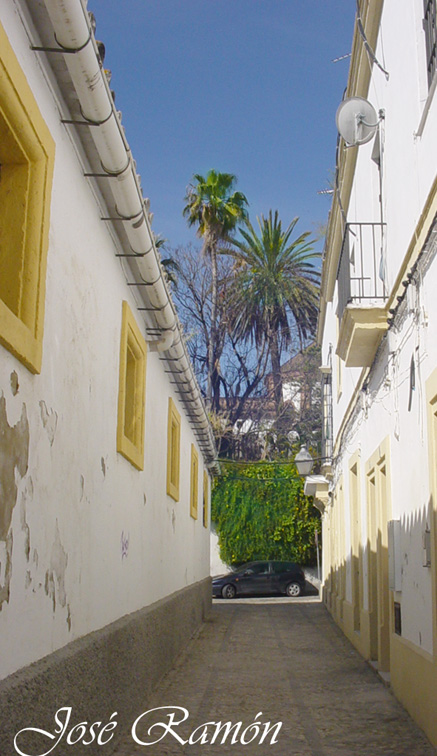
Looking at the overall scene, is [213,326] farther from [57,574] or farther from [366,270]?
[57,574]

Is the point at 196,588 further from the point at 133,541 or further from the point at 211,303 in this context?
the point at 211,303

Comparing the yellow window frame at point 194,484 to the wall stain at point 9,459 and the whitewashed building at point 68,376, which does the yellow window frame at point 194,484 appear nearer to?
the whitewashed building at point 68,376

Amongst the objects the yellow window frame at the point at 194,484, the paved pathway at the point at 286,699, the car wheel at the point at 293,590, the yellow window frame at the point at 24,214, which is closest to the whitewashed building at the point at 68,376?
the yellow window frame at the point at 24,214

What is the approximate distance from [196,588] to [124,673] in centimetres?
930

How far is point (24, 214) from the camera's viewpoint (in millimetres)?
4797

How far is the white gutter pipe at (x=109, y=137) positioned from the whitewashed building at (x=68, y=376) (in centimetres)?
1

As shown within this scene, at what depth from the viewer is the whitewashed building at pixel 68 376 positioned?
446 centimetres

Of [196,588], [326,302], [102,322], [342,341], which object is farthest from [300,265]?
[102,322]

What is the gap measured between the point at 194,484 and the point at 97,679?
37.5ft

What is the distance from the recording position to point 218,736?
705cm

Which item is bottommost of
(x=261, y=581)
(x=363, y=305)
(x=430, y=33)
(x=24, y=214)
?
(x=261, y=581)

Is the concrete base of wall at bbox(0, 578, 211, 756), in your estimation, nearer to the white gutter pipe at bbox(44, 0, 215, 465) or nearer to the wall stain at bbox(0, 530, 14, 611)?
the wall stain at bbox(0, 530, 14, 611)

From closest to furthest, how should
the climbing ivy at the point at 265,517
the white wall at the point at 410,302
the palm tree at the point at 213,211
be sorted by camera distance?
the white wall at the point at 410,302 → the climbing ivy at the point at 265,517 → the palm tree at the point at 213,211

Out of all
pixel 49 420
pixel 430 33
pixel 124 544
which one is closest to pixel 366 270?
pixel 430 33
